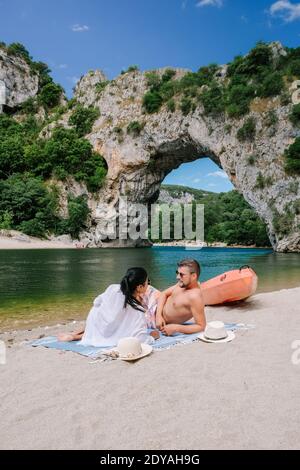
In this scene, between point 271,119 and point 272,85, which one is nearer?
point 272,85

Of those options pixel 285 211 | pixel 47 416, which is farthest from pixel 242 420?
pixel 285 211

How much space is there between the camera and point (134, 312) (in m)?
4.25

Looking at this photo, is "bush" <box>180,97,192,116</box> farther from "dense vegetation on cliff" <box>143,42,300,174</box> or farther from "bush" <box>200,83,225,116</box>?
"bush" <box>200,83,225,116</box>

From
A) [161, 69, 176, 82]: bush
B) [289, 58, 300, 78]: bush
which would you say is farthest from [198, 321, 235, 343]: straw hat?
[161, 69, 176, 82]: bush

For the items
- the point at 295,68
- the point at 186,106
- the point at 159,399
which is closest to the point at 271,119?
the point at 295,68

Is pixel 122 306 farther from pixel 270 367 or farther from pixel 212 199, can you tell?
pixel 212 199

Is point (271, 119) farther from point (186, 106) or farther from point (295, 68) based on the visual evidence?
point (186, 106)

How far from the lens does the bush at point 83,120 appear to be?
44.6 m

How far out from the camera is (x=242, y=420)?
7.61 feet

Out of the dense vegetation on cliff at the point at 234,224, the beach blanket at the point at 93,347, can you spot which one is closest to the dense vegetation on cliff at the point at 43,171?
the dense vegetation on cliff at the point at 234,224

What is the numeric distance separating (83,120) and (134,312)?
44.4 m

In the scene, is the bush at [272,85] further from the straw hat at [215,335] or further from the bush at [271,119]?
the straw hat at [215,335]

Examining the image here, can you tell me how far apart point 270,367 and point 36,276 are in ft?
36.6

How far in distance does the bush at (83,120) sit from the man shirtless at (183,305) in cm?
4306
